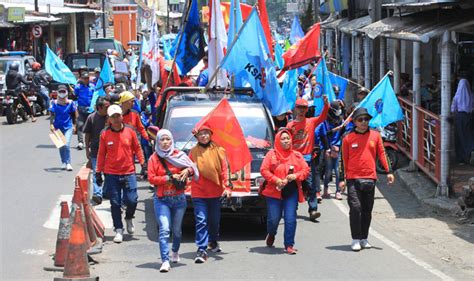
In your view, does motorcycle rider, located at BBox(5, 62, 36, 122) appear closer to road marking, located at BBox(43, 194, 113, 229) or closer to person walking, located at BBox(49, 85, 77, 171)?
person walking, located at BBox(49, 85, 77, 171)

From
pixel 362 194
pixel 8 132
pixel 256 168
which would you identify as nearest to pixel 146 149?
pixel 256 168

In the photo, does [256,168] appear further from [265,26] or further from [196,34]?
[196,34]

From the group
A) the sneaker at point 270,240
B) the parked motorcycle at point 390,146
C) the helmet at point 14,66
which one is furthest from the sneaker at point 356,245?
the helmet at point 14,66

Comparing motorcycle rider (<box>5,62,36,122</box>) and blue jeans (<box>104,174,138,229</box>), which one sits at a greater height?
motorcycle rider (<box>5,62,36,122</box>)

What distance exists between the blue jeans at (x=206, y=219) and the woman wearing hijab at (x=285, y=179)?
2.23ft

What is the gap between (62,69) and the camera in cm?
2373

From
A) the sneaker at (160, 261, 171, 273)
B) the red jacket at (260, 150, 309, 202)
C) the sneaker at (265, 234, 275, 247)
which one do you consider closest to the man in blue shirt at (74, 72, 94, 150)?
the sneaker at (265, 234, 275, 247)

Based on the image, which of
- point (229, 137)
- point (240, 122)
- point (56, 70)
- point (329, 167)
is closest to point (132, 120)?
point (240, 122)

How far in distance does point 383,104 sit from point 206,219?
16.6 feet

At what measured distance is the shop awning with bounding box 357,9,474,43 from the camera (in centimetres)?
1409

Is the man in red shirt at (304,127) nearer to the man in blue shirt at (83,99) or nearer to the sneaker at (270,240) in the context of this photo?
the sneaker at (270,240)

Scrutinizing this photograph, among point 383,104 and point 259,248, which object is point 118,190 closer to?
point 259,248

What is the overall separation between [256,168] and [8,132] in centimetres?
1445

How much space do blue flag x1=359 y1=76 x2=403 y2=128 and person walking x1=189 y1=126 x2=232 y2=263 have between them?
4.49 meters
